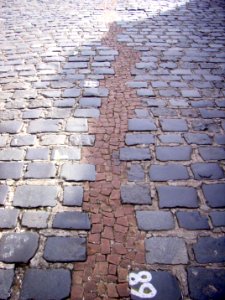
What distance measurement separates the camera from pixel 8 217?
232 centimetres

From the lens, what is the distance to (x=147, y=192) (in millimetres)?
2523

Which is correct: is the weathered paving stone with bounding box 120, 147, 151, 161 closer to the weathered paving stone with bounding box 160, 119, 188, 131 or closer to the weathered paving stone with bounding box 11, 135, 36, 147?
the weathered paving stone with bounding box 160, 119, 188, 131

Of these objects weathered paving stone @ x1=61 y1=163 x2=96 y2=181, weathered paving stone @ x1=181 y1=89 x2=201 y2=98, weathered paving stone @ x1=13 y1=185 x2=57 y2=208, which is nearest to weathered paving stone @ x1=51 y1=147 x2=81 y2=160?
weathered paving stone @ x1=61 y1=163 x2=96 y2=181

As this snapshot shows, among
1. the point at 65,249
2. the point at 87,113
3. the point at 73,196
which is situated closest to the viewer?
the point at 65,249

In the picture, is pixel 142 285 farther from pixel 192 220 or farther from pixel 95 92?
pixel 95 92

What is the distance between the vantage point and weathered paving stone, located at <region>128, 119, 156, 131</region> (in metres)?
3.27

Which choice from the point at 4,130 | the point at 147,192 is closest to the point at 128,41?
the point at 4,130

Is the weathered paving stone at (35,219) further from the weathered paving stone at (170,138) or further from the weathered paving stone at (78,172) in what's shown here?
the weathered paving stone at (170,138)

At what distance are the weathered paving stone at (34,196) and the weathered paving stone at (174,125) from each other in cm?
147

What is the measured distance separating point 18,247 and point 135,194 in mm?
1011

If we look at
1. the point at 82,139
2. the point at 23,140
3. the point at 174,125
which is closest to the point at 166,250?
the point at 82,139

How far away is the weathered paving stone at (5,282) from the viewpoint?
185 cm

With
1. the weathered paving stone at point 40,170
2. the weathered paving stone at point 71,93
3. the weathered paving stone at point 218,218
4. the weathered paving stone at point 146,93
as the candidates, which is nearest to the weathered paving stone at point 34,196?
the weathered paving stone at point 40,170

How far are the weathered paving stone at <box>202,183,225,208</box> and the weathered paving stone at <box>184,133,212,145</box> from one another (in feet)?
2.01
